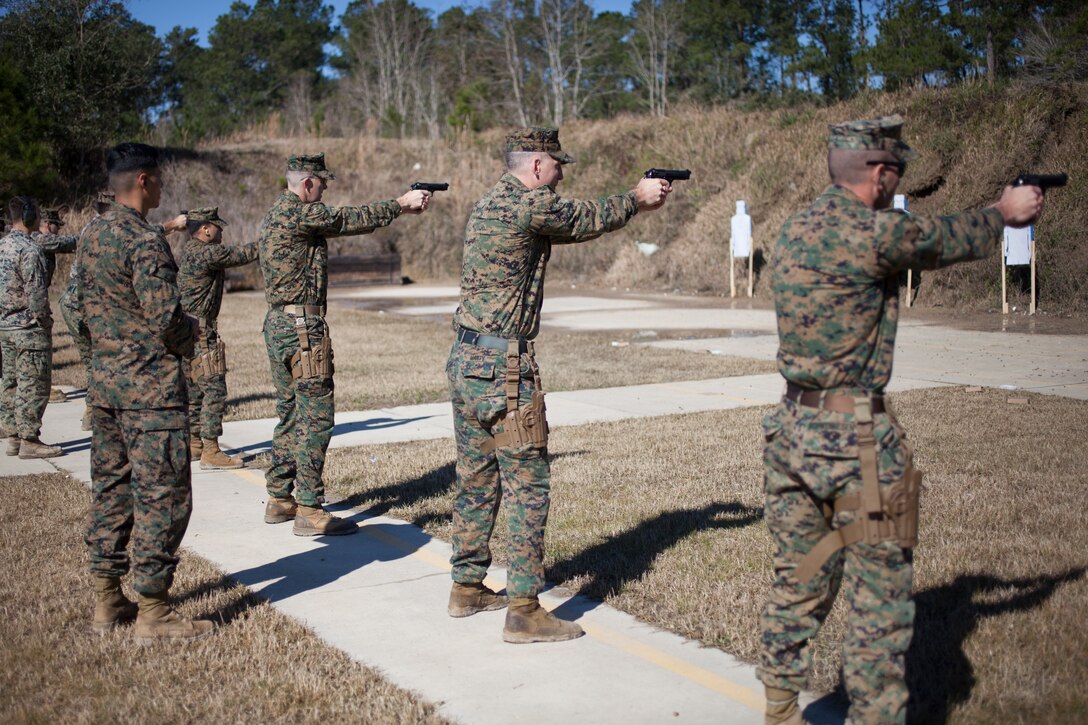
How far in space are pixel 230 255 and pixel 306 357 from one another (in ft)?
7.87

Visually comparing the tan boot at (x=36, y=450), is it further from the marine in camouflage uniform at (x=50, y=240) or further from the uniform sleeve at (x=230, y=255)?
the uniform sleeve at (x=230, y=255)

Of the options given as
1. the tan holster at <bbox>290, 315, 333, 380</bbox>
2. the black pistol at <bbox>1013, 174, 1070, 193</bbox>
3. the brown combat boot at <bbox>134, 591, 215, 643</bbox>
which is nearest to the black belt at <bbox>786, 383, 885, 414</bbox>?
the black pistol at <bbox>1013, 174, 1070, 193</bbox>

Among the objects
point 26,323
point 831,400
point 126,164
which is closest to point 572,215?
point 831,400

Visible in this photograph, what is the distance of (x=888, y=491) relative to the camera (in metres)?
3.57

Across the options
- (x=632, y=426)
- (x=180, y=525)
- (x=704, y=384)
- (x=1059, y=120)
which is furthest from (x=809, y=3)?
(x=180, y=525)

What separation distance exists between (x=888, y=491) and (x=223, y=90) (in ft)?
216

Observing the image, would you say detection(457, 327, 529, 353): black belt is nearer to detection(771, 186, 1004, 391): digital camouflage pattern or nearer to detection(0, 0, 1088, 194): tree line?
→ detection(771, 186, 1004, 391): digital camouflage pattern

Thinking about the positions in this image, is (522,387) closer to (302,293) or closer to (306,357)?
(306,357)

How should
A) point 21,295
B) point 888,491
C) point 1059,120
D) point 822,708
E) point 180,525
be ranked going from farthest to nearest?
1. point 1059,120
2. point 21,295
3. point 180,525
4. point 822,708
5. point 888,491

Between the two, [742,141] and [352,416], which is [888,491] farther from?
[742,141]

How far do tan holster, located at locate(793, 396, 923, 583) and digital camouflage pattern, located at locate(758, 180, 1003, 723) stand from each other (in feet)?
0.09

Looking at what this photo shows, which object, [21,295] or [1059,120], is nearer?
[21,295]

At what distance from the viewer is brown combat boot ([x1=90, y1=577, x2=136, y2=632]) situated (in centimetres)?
536

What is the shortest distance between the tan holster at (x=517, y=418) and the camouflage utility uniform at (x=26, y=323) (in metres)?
6.48
